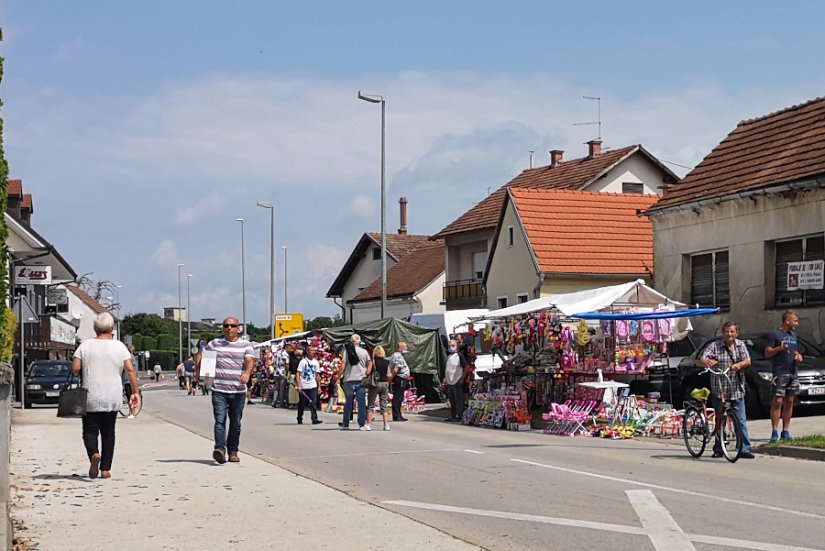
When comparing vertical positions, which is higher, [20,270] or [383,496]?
[20,270]

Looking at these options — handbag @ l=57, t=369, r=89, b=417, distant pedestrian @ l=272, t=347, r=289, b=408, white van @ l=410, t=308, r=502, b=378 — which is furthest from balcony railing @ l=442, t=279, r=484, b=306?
handbag @ l=57, t=369, r=89, b=417

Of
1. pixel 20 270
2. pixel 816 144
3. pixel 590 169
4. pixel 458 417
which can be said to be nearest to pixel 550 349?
pixel 458 417

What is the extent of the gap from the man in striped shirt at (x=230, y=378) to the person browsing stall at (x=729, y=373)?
6036 millimetres

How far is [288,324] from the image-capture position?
5244cm

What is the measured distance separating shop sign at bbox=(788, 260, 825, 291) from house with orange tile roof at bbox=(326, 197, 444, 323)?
35.5 meters

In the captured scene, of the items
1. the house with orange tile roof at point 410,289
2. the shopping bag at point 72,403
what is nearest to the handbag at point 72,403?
the shopping bag at point 72,403

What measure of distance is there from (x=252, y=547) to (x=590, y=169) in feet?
144

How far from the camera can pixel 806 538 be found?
9016 millimetres

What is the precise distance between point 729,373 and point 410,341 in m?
18.8

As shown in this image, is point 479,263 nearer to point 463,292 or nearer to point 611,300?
point 463,292

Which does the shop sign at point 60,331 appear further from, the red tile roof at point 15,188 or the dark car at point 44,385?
the dark car at point 44,385

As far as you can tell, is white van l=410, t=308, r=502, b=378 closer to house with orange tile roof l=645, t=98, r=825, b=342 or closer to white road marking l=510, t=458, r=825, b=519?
house with orange tile roof l=645, t=98, r=825, b=342

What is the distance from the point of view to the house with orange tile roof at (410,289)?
2408 inches

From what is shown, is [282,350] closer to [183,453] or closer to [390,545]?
[183,453]
